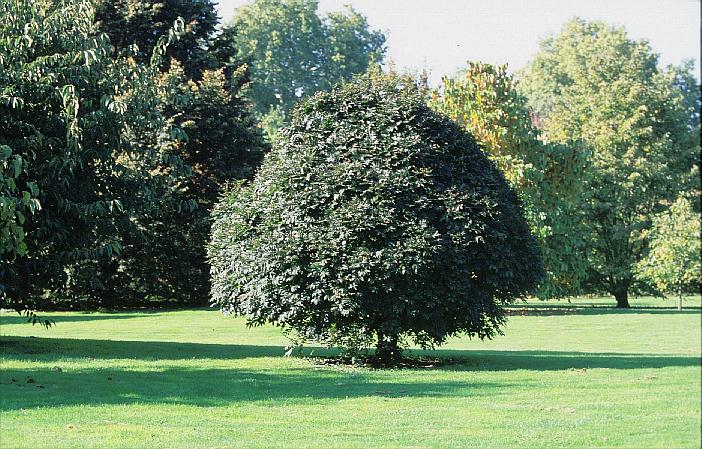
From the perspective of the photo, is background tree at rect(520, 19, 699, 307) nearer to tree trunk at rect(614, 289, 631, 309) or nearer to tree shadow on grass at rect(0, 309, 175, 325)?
tree trunk at rect(614, 289, 631, 309)

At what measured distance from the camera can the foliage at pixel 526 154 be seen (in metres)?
38.9

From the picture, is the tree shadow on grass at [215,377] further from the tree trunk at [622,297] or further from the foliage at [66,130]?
the tree trunk at [622,297]

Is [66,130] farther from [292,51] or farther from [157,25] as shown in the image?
[292,51]

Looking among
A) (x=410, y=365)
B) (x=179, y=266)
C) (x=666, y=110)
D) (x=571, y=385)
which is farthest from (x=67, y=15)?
(x=666, y=110)

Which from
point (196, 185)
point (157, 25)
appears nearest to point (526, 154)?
point (196, 185)

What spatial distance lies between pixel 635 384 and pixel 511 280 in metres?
3.57

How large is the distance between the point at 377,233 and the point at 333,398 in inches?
159

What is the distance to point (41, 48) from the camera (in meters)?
19.9

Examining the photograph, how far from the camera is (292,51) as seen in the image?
84812mm

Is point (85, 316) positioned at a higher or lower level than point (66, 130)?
lower

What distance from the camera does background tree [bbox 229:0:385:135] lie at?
271 ft

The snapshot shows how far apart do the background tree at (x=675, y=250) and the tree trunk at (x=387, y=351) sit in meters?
28.9

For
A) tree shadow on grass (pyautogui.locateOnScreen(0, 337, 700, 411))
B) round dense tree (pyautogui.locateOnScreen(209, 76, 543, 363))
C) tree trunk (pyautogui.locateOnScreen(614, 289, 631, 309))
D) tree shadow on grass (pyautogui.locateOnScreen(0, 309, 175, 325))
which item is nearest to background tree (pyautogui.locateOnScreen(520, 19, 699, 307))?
tree trunk (pyautogui.locateOnScreen(614, 289, 631, 309))

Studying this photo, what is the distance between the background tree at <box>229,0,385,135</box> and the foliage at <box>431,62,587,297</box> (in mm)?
42915
